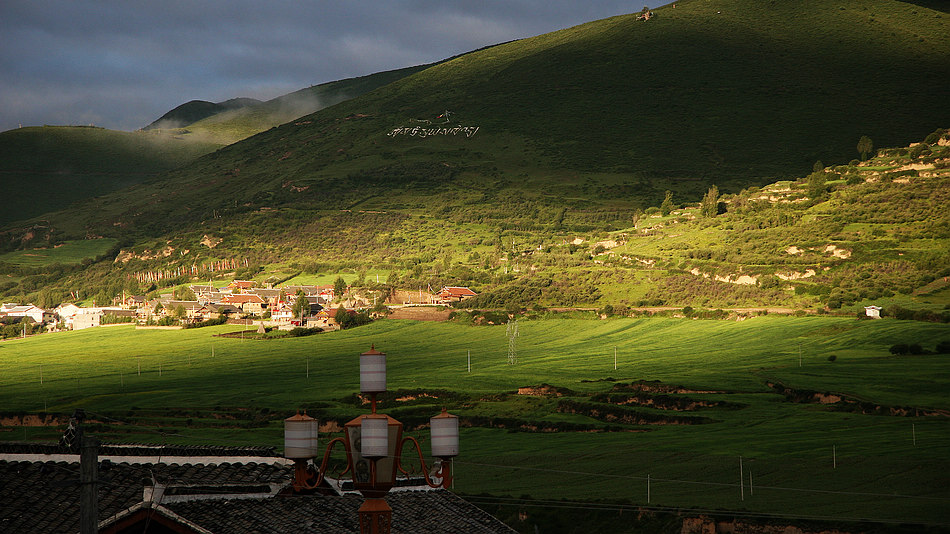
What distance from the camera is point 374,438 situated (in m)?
12.3

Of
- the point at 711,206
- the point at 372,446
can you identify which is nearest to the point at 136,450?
the point at 372,446

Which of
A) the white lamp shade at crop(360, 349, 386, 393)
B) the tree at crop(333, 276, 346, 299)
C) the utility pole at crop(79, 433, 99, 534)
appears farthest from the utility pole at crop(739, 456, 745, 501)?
the tree at crop(333, 276, 346, 299)

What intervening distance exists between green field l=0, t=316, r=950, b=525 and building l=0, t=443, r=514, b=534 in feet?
18.5

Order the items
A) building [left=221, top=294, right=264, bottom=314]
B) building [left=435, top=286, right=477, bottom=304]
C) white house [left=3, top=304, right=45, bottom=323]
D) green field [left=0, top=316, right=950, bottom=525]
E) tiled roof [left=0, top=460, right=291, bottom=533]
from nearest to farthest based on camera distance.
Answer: tiled roof [left=0, top=460, right=291, bottom=533]
green field [left=0, top=316, right=950, bottom=525]
building [left=435, top=286, right=477, bottom=304]
building [left=221, top=294, right=264, bottom=314]
white house [left=3, top=304, right=45, bottom=323]

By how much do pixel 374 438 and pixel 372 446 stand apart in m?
0.09

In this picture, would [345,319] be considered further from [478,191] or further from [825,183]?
[478,191]

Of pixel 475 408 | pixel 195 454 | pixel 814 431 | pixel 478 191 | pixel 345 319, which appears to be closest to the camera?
pixel 195 454

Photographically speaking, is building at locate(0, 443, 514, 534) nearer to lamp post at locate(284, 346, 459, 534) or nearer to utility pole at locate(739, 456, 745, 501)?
lamp post at locate(284, 346, 459, 534)

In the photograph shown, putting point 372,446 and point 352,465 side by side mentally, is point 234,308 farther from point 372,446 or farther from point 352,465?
point 372,446

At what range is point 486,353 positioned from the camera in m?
100

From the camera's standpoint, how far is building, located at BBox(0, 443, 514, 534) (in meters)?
15.7

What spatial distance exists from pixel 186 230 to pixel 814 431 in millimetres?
156876

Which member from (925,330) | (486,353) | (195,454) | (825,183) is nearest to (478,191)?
(825,183)

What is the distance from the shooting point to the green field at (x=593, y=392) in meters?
47.1
